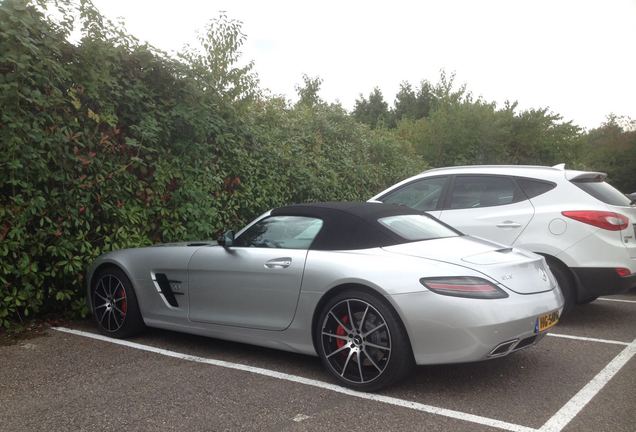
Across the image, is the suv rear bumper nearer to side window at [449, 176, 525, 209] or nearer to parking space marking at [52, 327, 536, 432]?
side window at [449, 176, 525, 209]

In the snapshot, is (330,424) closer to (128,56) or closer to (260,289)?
(260,289)

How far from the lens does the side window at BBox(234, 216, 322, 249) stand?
464 centimetres

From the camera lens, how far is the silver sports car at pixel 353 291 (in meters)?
3.80

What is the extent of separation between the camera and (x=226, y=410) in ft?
12.2

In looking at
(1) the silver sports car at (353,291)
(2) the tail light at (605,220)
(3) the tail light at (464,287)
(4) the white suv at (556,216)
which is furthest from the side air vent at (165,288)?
(2) the tail light at (605,220)

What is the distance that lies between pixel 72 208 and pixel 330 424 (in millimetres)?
3850

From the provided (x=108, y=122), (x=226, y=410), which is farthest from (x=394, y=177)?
(x=226, y=410)

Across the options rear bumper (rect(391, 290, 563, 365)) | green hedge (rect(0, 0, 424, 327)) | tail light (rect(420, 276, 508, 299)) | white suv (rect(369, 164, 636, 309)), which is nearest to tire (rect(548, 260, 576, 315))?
white suv (rect(369, 164, 636, 309))

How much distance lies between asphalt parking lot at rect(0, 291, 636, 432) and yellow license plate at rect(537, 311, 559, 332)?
1.35 ft

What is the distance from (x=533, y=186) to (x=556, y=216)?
45 centimetres

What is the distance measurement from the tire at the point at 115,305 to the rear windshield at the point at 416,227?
99.8 inches

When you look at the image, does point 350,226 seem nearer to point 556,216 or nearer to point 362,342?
point 362,342

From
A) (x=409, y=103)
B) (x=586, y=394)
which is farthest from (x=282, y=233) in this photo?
(x=409, y=103)

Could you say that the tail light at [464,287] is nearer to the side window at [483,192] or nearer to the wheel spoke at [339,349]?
the wheel spoke at [339,349]
